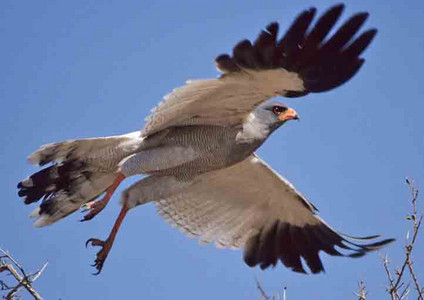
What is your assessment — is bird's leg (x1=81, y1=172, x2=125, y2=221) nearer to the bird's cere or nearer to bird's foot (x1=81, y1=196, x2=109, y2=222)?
bird's foot (x1=81, y1=196, x2=109, y2=222)

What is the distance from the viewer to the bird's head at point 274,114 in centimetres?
872

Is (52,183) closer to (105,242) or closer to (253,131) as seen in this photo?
(105,242)

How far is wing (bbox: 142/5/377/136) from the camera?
7.39 meters

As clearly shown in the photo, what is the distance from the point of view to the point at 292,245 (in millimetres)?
10375

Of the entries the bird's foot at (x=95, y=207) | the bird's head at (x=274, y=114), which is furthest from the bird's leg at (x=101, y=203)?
the bird's head at (x=274, y=114)

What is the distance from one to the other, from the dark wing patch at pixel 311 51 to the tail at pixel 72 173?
1.94 m

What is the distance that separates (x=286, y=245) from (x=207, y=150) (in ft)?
6.47

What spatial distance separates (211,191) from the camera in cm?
1045

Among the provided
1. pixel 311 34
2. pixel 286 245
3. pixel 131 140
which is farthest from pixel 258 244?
pixel 311 34

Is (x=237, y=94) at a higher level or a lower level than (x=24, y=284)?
higher

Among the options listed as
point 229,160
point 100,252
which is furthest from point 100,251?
point 229,160

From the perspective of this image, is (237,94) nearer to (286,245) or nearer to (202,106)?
(202,106)

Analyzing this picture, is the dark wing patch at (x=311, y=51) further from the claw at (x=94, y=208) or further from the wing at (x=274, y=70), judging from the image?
the claw at (x=94, y=208)

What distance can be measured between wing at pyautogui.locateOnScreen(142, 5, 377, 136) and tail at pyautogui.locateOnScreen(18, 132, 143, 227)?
0.58 m
